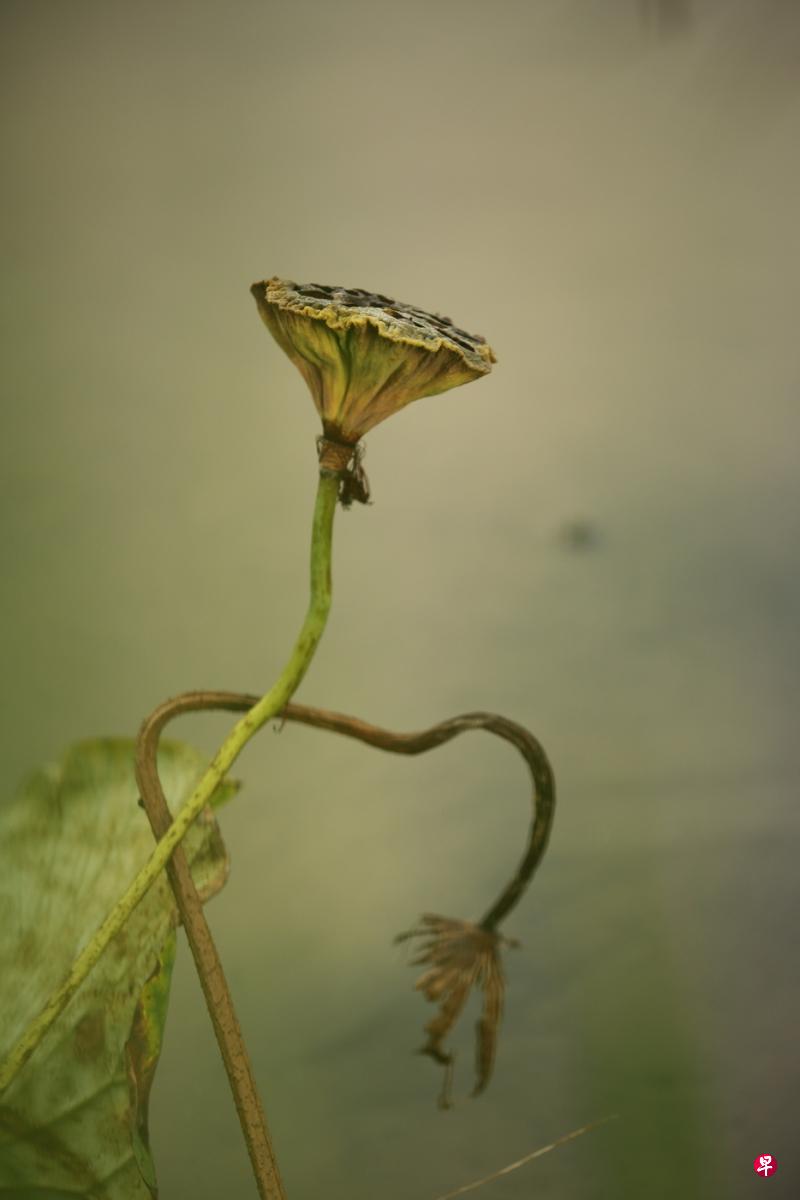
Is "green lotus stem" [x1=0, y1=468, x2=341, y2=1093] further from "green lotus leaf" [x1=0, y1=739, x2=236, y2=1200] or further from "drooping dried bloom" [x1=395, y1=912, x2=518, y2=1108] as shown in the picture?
"drooping dried bloom" [x1=395, y1=912, x2=518, y2=1108]

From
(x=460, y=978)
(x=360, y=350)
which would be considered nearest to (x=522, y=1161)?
(x=460, y=978)

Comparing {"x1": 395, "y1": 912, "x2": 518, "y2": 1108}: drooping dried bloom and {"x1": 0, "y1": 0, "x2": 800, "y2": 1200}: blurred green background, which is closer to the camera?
{"x1": 395, "y1": 912, "x2": 518, "y2": 1108}: drooping dried bloom

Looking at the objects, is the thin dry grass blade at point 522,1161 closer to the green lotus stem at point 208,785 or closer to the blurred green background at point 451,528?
the blurred green background at point 451,528

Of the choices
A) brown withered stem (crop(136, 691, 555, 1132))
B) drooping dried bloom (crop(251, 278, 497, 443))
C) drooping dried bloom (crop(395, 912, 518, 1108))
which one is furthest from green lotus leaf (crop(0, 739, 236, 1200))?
drooping dried bloom (crop(251, 278, 497, 443))

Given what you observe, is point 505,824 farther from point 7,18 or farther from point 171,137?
point 7,18

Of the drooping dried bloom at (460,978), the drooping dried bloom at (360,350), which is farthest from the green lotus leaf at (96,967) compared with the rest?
the drooping dried bloom at (360,350)

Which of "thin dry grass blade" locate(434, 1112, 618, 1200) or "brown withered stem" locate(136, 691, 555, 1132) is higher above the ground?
"brown withered stem" locate(136, 691, 555, 1132)

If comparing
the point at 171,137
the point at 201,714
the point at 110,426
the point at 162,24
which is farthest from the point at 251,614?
the point at 162,24
